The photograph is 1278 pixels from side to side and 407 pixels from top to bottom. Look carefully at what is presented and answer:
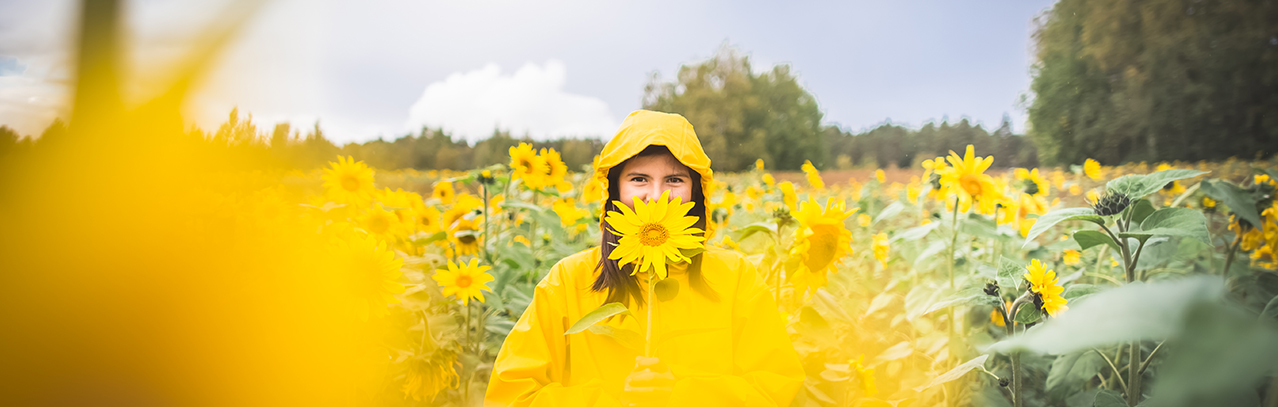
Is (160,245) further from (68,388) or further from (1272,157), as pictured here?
(1272,157)

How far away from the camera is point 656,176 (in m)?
0.85

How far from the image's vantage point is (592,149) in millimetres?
1864

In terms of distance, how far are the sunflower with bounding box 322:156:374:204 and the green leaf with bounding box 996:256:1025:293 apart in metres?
1.38

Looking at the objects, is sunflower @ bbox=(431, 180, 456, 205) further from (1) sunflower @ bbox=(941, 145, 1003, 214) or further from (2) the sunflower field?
(1) sunflower @ bbox=(941, 145, 1003, 214)

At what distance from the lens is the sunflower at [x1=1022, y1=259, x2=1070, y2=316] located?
81 centimetres

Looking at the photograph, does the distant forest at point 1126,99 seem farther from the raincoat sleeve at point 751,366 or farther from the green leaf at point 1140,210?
the raincoat sleeve at point 751,366

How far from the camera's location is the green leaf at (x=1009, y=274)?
0.87 m

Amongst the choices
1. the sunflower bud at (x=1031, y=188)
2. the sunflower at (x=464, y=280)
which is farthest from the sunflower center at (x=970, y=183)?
the sunflower at (x=464, y=280)

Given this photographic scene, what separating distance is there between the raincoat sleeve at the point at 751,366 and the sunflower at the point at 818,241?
0.12 metres

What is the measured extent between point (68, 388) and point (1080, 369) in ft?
5.93

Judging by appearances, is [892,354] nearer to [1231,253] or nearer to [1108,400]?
[1108,400]

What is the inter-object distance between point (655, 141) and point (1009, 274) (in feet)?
2.37

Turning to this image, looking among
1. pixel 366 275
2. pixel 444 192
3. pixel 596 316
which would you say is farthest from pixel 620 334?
pixel 444 192

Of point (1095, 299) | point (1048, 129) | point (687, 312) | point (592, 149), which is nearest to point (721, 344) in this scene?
point (687, 312)
